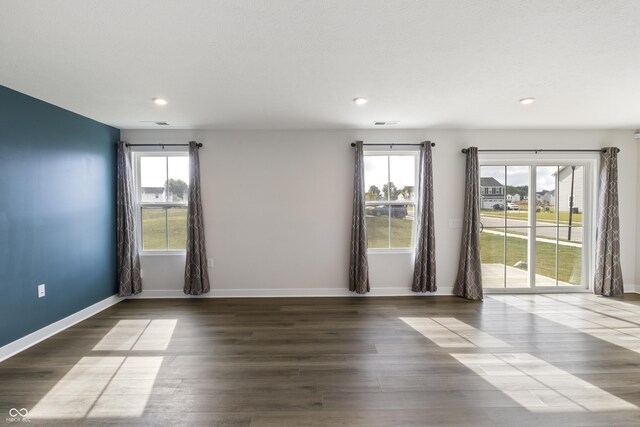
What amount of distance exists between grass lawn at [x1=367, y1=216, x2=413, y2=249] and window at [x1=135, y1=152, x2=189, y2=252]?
114 inches

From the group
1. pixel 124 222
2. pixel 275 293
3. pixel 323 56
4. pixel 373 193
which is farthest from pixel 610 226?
pixel 124 222

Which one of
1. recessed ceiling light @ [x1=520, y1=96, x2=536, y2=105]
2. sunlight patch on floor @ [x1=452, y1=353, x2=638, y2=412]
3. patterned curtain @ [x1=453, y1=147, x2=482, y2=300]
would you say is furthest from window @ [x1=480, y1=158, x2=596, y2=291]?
sunlight patch on floor @ [x1=452, y1=353, x2=638, y2=412]

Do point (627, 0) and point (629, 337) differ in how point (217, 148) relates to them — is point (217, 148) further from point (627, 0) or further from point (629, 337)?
point (629, 337)

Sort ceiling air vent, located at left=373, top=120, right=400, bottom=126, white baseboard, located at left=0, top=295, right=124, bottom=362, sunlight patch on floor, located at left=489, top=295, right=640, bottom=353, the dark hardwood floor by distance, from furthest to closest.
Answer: ceiling air vent, located at left=373, top=120, right=400, bottom=126 → sunlight patch on floor, located at left=489, top=295, right=640, bottom=353 → white baseboard, located at left=0, top=295, right=124, bottom=362 → the dark hardwood floor

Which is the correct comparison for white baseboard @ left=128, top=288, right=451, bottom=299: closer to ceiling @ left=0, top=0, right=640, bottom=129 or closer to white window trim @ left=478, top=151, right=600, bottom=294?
white window trim @ left=478, top=151, right=600, bottom=294

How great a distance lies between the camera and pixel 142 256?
4.47 metres

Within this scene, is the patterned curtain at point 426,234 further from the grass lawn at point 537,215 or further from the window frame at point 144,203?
the window frame at point 144,203

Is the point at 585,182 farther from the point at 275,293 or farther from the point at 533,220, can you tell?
the point at 275,293

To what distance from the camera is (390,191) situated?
4.64m

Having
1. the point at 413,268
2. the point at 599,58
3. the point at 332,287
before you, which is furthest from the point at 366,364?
the point at 599,58

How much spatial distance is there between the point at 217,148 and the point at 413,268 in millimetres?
3495

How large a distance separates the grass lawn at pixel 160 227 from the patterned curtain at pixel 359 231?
2606 millimetres

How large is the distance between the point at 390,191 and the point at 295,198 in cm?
149

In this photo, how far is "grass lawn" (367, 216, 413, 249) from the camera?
4633 mm
